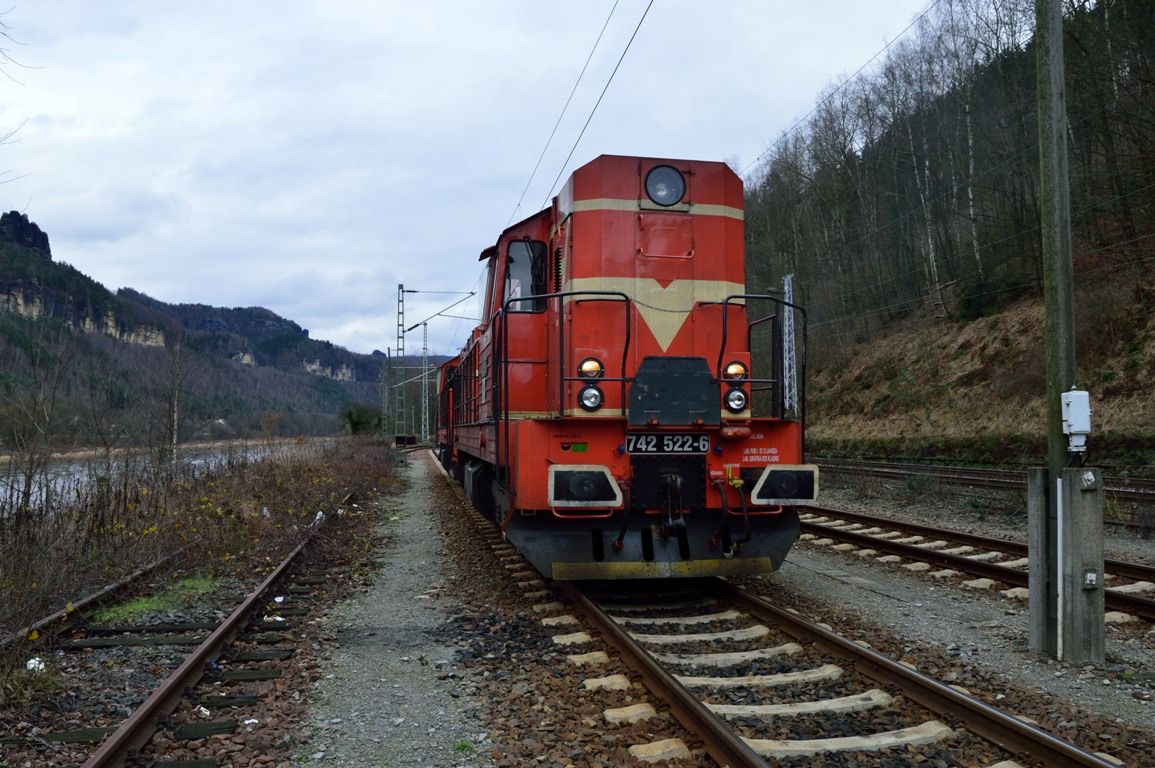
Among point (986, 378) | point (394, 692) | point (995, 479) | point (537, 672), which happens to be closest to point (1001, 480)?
point (995, 479)

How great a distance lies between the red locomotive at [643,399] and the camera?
20.4 feet

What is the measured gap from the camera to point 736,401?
6.60 metres

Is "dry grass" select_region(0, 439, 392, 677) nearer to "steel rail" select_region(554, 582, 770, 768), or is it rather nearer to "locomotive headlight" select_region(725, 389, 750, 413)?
"steel rail" select_region(554, 582, 770, 768)

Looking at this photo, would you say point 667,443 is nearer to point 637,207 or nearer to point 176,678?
point 637,207

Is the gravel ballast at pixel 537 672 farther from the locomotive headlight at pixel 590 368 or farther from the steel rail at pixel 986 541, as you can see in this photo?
the locomotive headlight at pixel 590 368

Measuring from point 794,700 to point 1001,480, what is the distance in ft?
38.3

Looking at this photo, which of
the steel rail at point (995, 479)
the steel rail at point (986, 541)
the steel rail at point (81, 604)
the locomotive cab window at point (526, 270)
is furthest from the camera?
the steel rail at point (995, 479)

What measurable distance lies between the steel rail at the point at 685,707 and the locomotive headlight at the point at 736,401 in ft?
6.49

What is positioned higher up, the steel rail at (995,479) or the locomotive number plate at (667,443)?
the locomotive number plate at (667,443)

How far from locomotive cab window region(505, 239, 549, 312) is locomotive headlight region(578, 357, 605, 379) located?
5.09 feet

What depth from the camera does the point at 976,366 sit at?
24078 mm

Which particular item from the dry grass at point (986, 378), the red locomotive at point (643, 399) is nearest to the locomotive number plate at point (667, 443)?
the red locomotive at point (643, 399)

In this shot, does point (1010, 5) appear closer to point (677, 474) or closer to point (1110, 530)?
point (1110, 530)

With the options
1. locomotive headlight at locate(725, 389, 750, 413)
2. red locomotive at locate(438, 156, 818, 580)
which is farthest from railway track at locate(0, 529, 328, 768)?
locomotive headlight at locate(725, 389, 750, 413)
